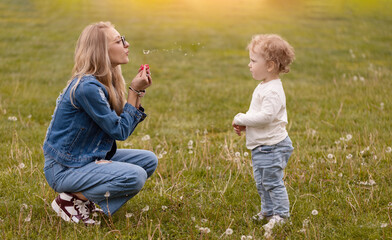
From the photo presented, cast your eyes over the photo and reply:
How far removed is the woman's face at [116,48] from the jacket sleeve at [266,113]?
3.87 feet

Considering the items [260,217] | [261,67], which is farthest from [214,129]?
[261,67]

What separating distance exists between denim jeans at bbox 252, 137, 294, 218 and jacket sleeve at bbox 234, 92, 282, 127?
234mm

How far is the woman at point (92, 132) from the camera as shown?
12.2ft

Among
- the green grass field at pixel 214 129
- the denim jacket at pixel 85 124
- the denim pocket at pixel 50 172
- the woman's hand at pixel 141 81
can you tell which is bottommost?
the green grass field at pixel 214 129

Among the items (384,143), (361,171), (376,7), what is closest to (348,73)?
(384,143)

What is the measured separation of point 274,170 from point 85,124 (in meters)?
1.60

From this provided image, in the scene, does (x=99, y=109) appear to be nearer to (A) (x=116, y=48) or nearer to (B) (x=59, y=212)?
(A) (x=116, y=48)

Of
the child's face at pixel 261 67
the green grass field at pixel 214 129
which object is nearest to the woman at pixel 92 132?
the green grass field at pixel 214 129

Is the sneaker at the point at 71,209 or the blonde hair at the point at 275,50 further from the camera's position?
the sneaker at the point at 71,209

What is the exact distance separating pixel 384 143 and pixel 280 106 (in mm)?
2773

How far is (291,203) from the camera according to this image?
4.28 meters

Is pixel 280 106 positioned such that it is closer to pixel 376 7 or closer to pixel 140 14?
pixel 140 14

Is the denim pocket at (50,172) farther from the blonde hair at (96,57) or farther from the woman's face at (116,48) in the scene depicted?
the woman's face at (116,48)

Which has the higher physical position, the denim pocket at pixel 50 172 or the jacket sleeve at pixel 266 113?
the jacket sleeve at pixel 266 113
